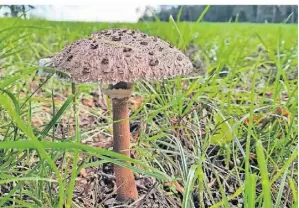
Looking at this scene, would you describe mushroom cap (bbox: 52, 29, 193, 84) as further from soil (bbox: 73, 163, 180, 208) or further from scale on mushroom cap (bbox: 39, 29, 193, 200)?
soil (bbox: 73, 163, 180, 208)

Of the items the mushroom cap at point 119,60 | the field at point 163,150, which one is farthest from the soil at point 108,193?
the mushroom cap at point 119,60

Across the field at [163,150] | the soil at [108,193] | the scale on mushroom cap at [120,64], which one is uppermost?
the scale on mushroom cap at [120,64]

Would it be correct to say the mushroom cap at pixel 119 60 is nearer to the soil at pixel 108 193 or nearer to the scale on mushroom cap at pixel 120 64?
the scale on mushroom cap at pixel 120 64

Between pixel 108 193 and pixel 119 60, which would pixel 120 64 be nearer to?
pixel 119 60

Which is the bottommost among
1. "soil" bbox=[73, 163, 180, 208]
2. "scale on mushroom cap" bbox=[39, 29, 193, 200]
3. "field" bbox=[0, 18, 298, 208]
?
"soil" bbox=[73, 163, 180, 208]

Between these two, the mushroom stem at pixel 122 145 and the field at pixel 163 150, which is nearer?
the field at pixel 163 150

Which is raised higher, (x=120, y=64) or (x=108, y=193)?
(x=120, y=64)

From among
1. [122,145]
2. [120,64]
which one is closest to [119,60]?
[120,64]

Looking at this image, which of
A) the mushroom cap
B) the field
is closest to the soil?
the field

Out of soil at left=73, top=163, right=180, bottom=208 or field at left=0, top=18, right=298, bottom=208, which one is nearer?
field at left=0, top=18, right=298, bottom=208
